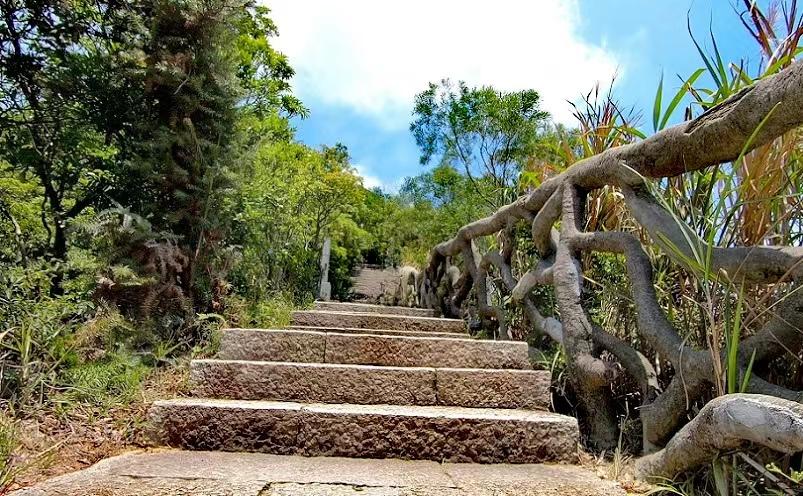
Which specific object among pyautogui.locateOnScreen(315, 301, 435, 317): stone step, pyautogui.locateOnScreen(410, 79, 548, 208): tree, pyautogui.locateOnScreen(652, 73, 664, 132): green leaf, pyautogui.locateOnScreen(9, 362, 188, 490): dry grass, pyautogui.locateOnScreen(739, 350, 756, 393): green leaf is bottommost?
pyautogui.locateOnScreen(9, 362, 188, 490): dry grass

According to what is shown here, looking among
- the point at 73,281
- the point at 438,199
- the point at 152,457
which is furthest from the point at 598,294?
the point at 438,199

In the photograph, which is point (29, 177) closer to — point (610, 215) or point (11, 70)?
point (11, 70)

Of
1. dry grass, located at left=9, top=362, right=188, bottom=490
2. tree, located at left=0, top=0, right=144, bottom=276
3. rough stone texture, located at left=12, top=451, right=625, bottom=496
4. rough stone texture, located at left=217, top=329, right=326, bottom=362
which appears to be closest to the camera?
rough stone texture, located at left=12, top=451, right=625, bottom=496

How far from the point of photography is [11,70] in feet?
12.4

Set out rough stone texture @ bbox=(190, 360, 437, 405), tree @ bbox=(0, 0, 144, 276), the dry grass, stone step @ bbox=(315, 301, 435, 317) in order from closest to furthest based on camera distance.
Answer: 1. the dry grass
2. rough stone texture @ bbox=(190, 360, 437, 405)
3. tree @ bbox=(0, 0, 144, 276)
4. stone step @ bbox=(315, 301, 435, 317)

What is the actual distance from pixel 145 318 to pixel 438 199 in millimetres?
9658

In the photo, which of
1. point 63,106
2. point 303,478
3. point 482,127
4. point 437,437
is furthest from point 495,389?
point 482,127

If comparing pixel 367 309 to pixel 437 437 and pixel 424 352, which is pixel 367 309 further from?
pixel 437 437

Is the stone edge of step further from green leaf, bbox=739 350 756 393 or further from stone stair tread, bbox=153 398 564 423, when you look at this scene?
green leaf, bbox=739 350 756 393

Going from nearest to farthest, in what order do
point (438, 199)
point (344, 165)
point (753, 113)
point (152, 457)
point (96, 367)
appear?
point (753, 113) → point (152, 457) → point (96, 367) → point (344, 165) → point (438, 199)

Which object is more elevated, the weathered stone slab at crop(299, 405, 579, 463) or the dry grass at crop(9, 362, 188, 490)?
the weathered stone slab at crop(299, 405, 579, 463)

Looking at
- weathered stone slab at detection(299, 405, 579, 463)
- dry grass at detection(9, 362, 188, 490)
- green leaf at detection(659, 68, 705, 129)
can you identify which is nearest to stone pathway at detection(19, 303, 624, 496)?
weathered stone slab at detection(299, 405, 579, 463)

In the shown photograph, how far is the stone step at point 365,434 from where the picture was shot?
191cm

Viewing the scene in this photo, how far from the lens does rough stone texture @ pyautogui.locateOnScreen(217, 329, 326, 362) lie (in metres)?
2.58
